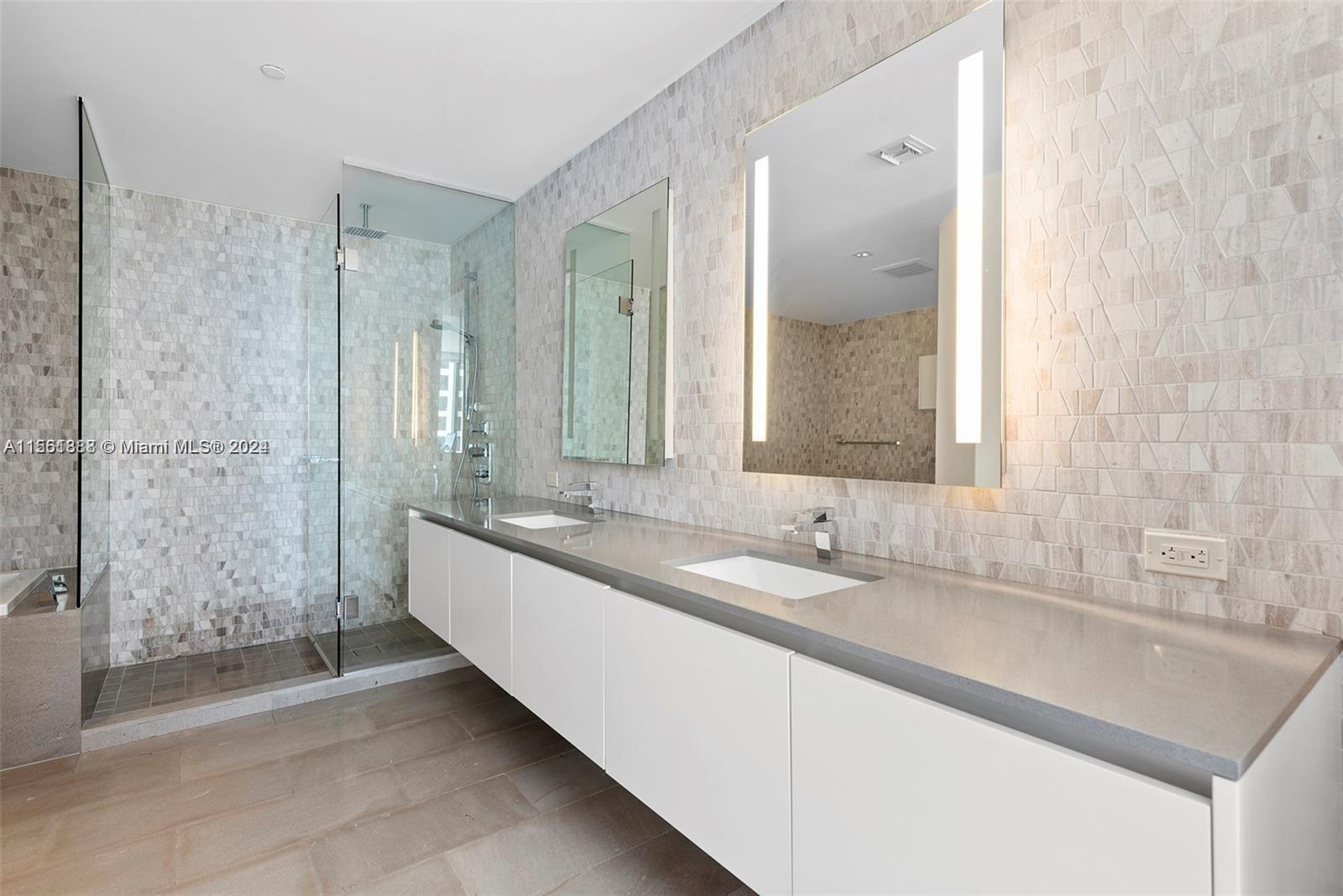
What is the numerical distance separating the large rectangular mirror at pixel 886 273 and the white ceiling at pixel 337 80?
64 cm

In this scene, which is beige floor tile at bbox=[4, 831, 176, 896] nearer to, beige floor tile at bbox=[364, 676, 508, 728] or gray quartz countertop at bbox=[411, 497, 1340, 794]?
beige floor tile at bbox=[364, 676, 508, 728]

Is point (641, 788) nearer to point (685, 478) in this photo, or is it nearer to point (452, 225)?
point (685, 478)

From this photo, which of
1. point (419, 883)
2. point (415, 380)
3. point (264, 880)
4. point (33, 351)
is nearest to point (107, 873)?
point (264, 880)

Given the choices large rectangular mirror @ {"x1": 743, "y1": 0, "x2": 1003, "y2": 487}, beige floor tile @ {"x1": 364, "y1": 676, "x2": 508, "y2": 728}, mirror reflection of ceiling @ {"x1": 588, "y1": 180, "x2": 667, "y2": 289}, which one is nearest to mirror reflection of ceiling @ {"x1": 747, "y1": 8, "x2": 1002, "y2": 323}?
large rectangular mirror @ {"x1": 743, "y1": 0, "x2": 1003, "y2": 487}

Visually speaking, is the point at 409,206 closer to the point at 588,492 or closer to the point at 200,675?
the point at 588,492

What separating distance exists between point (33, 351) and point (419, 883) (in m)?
3.03

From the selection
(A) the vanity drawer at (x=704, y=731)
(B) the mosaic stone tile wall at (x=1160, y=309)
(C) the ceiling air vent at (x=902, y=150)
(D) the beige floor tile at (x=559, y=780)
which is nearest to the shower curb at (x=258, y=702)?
(D) the beige floor tile at (x=559, y=780)

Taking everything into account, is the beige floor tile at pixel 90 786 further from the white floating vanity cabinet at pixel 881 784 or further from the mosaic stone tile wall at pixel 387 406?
the white floating vanity cabinet at pixel 881 784

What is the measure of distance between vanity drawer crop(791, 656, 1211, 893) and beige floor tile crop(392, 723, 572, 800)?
1.56 m

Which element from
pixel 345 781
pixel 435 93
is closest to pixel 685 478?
pixel 345 781

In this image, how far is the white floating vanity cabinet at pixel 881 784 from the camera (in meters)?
0.73

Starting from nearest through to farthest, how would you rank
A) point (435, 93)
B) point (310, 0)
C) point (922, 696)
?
point (922, 696)
point (310, 0)
point (435, 93)

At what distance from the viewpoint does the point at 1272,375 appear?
3.60 feet

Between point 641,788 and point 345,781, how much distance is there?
4.47 feet
